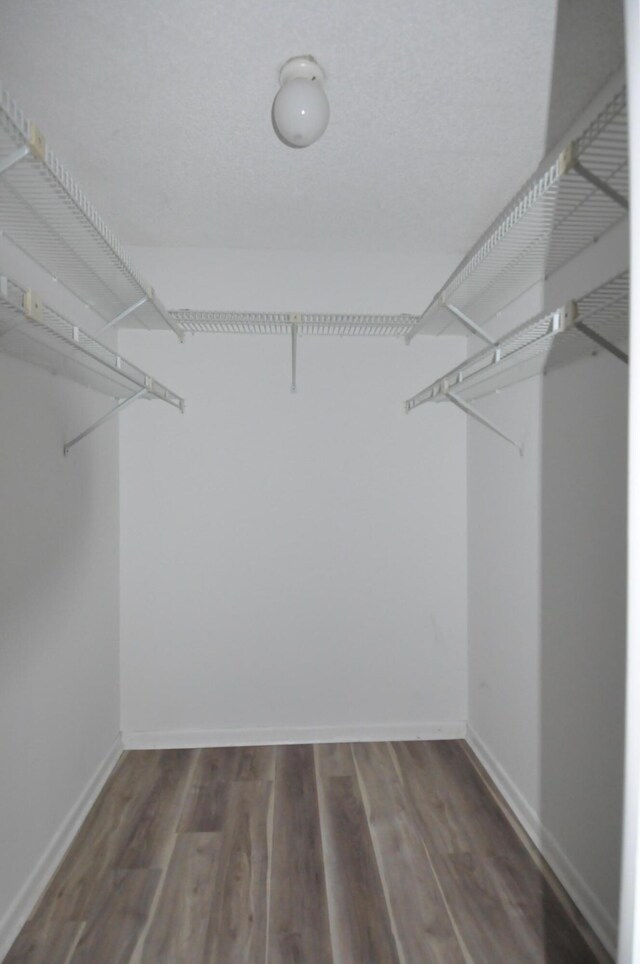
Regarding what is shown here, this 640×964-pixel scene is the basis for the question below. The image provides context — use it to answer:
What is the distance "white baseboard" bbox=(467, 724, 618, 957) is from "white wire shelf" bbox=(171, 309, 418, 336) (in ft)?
6.36

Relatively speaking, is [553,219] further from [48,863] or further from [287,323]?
[48,863]

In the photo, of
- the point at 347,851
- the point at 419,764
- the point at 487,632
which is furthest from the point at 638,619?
the point at 419,764

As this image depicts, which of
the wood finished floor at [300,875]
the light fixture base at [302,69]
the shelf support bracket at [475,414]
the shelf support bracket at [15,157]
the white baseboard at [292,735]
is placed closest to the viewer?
the shelf support bracket at [15,157]

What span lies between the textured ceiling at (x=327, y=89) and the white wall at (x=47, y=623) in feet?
1.73

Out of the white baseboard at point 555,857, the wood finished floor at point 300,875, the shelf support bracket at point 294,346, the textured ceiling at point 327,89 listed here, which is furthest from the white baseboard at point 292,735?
the textured ceiling at point 327,89

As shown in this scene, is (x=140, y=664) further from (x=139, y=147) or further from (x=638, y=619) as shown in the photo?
(x=638, y=619)

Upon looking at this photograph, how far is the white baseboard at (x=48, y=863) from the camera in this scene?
4.95 feet

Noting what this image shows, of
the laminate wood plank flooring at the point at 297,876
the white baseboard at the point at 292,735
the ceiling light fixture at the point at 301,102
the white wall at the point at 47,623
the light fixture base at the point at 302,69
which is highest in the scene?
the light fixture base at the point at 302,69

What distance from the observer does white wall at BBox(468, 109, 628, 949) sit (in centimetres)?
149

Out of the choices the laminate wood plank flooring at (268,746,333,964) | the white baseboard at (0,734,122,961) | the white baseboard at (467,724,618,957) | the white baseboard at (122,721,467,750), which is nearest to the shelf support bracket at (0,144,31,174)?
the white baseboard at (0,734,122,961)

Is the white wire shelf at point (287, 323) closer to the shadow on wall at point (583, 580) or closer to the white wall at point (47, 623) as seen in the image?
the white wall at point (47, 623)

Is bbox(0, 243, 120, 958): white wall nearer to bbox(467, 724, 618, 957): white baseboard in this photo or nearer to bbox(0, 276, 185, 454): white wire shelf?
bbox(0, 276, 185, 454): white wire shelf

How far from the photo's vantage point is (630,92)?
0.41 meters

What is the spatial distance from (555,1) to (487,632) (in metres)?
2.17
